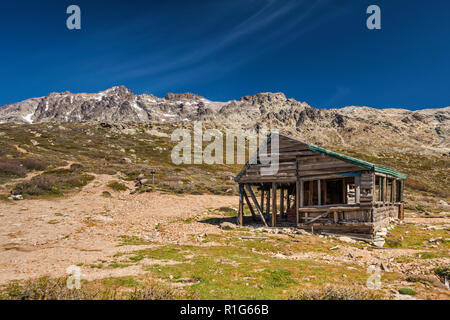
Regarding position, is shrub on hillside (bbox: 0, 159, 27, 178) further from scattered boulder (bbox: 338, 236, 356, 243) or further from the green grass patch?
scattered boulder (bbox: 338, 236, 356, 243)

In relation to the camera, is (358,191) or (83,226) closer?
(358,191)

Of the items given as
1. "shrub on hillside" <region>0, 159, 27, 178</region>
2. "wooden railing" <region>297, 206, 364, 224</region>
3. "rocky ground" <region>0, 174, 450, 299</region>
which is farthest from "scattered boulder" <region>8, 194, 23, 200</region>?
"wooden railing" <region>297, 206, 364, 224</region>

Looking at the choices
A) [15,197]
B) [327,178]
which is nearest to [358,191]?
[327,178]

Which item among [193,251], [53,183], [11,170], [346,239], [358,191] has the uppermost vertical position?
[11,170]

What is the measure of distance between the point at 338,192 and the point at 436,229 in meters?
7.32

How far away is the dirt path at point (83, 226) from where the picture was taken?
10.8 m

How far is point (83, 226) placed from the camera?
60.6 ft

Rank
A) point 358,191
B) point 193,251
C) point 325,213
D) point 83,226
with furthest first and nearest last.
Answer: point 83,226 < point 325,213 < point 358,191 < point 193,251

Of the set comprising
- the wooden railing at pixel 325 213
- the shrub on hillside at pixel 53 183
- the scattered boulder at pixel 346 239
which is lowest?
the scattered boulder at pixel 346 239

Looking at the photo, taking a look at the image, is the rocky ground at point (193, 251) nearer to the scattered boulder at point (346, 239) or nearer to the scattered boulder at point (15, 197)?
the scattered boulder at point (346, 239)

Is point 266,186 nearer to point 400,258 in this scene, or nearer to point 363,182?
point 363,182

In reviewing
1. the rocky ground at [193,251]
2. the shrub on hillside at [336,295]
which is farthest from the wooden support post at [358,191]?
the shrub on hillside at [336,295]

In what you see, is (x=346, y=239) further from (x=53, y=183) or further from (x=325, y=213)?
(x=53, y=183)
